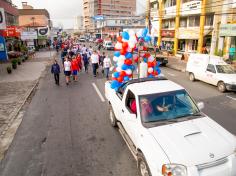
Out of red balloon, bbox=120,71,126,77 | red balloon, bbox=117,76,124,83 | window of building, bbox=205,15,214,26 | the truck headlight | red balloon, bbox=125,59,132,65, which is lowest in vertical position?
the truck headlight

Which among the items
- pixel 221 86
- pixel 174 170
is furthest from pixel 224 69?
pixel 174 170

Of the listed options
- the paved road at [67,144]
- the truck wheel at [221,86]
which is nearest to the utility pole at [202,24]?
the truck wheel at [221,86]

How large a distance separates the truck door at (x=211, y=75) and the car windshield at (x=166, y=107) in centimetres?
812

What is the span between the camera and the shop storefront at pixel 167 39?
107ft

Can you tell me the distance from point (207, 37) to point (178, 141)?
83.6 feet

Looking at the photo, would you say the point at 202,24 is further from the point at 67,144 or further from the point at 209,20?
the point at 67,144

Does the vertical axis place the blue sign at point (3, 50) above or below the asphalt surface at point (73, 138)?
above

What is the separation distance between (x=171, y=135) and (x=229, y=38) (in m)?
20.9

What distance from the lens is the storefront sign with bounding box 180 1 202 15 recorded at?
25797mm

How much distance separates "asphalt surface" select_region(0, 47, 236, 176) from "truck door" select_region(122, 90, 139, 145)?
2.71 ft

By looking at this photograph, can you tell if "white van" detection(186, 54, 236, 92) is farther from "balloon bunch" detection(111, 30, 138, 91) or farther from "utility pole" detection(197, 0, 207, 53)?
"utility pole" detection(197, 0, 207, 53)

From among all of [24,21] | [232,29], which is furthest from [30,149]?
[24,21]

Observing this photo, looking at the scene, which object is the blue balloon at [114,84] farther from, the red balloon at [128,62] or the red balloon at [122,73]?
the red balloon at [128,62]

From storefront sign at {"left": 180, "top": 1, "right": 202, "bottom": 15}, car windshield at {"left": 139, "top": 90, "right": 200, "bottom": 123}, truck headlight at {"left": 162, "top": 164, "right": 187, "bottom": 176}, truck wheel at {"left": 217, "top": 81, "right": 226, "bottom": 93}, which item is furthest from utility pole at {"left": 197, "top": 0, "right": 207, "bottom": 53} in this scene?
truck headlight at {"left": 162, "top": 164, "right": 187, "bottom": 176}
